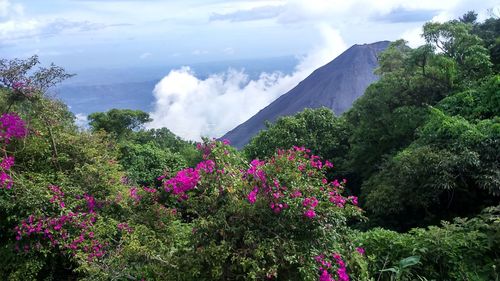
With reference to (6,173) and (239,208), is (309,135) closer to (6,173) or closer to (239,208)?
(6,173)

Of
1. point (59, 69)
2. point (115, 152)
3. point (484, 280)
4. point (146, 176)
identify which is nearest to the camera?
point (484, 280)

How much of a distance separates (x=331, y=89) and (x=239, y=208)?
101m

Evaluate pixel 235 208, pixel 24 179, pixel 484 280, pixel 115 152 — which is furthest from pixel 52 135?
pixel 484 280

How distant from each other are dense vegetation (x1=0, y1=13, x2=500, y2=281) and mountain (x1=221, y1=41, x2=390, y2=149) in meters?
81.1

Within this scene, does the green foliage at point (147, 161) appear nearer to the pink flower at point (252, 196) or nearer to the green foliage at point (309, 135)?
the green foliage at point (309, 135)

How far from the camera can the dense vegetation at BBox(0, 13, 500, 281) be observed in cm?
375

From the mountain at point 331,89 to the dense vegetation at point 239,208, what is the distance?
3194 inches

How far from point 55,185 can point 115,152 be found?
2.31 m

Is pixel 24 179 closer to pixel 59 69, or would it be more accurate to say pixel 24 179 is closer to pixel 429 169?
pixel 59 69

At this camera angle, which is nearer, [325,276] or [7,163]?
[325,276]

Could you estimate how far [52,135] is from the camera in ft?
23.2

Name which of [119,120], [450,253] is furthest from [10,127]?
[119,120]

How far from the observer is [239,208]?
380 cm

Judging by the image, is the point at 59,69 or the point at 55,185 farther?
the point at 59,69
